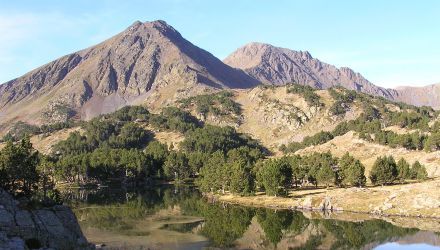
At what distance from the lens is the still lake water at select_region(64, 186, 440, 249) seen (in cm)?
10200

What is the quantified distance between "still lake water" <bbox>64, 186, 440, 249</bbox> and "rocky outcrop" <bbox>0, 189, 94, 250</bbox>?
1344cm

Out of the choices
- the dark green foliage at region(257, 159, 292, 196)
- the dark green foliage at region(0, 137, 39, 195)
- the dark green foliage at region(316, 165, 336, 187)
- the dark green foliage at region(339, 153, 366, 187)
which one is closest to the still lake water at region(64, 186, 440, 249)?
the dark green foliage at region(257, 159, 292, 196)

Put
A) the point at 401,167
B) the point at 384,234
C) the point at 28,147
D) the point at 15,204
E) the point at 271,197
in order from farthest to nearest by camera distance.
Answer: the point at 401,167 < the point at 271,197 < the point at 28,147 < the point at 384,234 < the point at 15,204

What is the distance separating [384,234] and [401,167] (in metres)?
79.5

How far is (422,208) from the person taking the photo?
13650 centimetres

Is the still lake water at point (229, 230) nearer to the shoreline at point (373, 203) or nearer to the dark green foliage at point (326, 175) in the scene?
the shoreline at point (373, 203)

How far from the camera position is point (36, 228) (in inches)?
2975

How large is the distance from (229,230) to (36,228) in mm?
56601

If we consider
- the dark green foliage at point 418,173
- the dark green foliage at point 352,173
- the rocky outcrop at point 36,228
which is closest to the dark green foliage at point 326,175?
the dark green foliage at point 352,173

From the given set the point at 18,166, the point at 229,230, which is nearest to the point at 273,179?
the point at 229,230

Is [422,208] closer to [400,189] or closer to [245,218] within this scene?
[400,189]

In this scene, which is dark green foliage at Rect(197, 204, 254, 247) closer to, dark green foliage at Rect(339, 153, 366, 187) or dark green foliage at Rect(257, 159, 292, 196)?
dark green foliage at Rect(257, 159, 292, 196)

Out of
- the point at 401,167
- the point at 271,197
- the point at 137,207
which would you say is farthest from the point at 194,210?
the point at 401,167

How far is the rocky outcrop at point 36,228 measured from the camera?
70.4 metres
